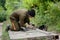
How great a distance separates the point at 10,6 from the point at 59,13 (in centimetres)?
1311

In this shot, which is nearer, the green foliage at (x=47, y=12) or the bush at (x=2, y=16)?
the green foliage at (x=47, y=12)

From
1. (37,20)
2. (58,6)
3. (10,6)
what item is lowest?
(10,6)

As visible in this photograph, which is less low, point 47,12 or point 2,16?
point 47,12

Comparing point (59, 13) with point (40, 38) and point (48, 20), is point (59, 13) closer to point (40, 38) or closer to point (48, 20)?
point (48, 20)

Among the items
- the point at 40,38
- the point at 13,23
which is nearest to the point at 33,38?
Result: the point at 40,38

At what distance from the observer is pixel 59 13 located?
14.0 metres

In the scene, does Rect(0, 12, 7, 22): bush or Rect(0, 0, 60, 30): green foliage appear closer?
Rect(0, 0, 60, 30): green foliage

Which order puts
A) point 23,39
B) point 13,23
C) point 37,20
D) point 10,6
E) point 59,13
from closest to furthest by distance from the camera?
point 23,39
point 13,23
point 59,13
point 37,20
point 10,6

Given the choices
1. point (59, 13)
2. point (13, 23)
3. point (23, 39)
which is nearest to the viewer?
point (23, 39)

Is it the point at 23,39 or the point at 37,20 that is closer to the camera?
the point at 23,39

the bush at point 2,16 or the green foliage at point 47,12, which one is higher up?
the green foliage at point 47,12

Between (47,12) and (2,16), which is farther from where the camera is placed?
(2,16)

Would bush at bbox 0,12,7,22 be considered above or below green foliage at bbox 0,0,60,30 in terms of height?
below

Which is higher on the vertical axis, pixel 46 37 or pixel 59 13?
pixel 46 37
